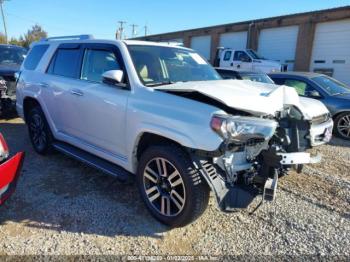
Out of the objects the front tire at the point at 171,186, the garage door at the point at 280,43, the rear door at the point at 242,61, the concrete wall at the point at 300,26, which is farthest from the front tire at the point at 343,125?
the garage door at the point at 280,43

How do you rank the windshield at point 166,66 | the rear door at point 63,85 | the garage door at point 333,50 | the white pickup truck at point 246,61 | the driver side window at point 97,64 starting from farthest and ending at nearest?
1. the garage door at point 333,50
2. the white pickup truck at point 246,61
3. the rear door at point 63,85
4. the driver side window at point 97,64
5. the windshield at point 166,66

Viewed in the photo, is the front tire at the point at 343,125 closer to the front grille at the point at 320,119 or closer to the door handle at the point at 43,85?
the front grille at the point at 320,119

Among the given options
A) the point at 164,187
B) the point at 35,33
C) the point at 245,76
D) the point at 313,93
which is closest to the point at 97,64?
the point at 164,187

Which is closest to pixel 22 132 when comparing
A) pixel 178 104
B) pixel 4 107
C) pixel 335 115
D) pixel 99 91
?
pixel 4 107

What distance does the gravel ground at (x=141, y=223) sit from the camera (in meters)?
2.94

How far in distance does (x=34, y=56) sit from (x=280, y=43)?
19033mm

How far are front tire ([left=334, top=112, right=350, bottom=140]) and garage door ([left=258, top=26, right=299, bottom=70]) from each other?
1380cm

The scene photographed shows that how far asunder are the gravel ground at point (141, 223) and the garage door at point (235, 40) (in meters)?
21.1

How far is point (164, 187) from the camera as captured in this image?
10.7 ft

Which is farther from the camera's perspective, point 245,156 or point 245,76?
point 245,76

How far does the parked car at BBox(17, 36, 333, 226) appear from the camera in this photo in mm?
2887

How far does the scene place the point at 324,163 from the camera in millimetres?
5461

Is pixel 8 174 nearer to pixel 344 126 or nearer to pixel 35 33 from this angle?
pixel 344 126

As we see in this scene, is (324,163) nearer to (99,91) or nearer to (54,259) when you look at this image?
(99,91)
